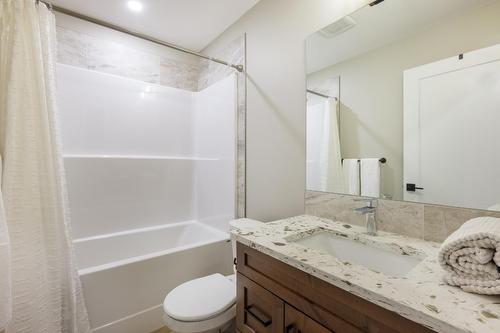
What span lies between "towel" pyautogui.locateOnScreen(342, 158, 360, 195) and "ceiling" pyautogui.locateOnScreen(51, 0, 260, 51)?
4.95 feet

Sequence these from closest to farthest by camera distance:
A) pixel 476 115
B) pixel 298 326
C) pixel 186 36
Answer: pixel 298 326 → pixel 476 115 → pixel 186 36

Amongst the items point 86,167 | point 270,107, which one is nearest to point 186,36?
point 270,107

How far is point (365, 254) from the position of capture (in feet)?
3.57

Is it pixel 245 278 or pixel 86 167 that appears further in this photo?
pixel 86 167

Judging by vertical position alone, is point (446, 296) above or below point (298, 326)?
above

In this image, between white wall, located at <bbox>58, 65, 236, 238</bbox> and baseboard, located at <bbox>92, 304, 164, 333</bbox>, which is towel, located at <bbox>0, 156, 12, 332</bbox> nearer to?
baseboard, located at <bbox>92, 304, 164, 333</bbox>

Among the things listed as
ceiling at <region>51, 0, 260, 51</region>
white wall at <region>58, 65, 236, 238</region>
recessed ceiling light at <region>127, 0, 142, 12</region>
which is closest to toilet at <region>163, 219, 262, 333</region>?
white wall at <region>58, 65, 236, 238</region>

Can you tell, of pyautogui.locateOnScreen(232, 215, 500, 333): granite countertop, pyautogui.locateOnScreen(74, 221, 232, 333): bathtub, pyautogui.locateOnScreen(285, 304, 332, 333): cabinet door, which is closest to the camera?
pyautogui.locateOnScreen(232, 215, 500, 333): granite countertop

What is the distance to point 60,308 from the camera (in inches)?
55.2

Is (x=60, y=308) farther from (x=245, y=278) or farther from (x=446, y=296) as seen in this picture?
(x=446, y=296)

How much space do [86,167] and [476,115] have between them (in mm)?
2727

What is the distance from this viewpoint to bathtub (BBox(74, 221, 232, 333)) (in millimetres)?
1583

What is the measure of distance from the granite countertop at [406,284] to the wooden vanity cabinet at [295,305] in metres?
0.04

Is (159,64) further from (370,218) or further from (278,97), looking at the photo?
(370,218)
